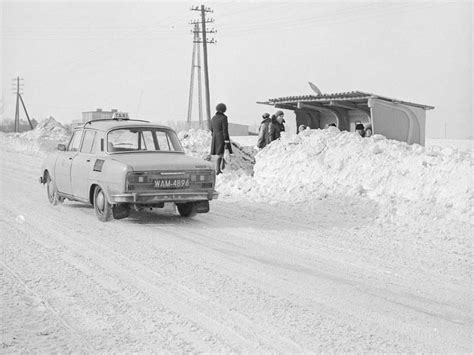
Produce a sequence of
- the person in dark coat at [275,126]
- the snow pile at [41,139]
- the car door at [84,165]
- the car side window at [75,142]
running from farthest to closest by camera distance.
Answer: the snow pile at [41,139]
the person in dark coat at [275,126]
the car side window at [75,142]
the car door at [84,165]

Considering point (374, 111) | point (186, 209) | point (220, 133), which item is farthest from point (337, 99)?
point (186, 209)

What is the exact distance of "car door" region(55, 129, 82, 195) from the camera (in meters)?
11.4

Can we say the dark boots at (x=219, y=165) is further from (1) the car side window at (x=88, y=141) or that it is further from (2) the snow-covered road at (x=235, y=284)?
(2) the snow-covered road at (x=235, y=284)

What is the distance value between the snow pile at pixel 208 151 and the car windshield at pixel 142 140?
3.96 meters

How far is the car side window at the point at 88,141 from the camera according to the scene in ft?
36.1

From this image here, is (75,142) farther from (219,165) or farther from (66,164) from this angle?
(219,165)

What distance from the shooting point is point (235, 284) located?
6152mm

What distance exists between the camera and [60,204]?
12180 millimetres

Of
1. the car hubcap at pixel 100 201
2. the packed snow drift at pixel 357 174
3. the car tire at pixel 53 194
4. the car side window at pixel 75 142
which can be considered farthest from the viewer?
the car tire at pixel 53 194

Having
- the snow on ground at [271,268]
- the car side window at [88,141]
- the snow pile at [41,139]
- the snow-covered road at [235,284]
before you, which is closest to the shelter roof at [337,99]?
the snow on ground at [271,268]

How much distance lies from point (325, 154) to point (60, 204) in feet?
18.7

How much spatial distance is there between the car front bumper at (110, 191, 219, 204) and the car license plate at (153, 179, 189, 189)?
0.10 metres

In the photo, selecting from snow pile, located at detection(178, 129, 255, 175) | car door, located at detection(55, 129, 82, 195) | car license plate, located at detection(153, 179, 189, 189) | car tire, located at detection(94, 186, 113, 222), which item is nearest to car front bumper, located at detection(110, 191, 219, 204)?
car license plate, located at detection(153, 179, 189, 189)

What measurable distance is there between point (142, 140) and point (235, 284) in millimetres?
5258
